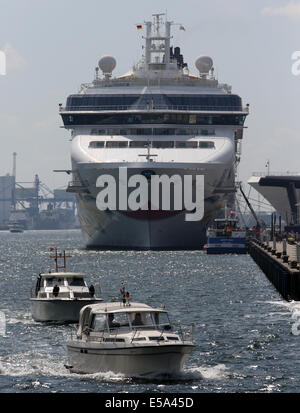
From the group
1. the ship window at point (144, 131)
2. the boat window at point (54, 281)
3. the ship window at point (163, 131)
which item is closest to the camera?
the boat window at point (54, 281)

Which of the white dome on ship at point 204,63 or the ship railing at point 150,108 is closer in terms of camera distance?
the ship railing at point 150,108

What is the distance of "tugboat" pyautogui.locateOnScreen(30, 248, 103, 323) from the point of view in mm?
47312

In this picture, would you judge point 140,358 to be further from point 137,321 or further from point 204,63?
point 204,63

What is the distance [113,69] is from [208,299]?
82.0 meters

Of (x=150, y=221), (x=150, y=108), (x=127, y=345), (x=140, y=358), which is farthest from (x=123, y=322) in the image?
(x=150, y=108)

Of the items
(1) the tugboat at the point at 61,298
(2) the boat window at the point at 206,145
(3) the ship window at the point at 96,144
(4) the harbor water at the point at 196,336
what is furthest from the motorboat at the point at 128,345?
(3) the ship window at the point at 96,144

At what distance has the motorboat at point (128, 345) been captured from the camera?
1259 inches

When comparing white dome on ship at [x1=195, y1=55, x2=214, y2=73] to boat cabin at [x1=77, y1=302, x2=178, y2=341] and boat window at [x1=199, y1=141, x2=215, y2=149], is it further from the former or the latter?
boat cabin at [x1=77, y1=302, x2=178, y2=341]

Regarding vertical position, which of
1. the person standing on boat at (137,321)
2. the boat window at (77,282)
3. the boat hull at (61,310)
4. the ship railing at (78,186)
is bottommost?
the boat hull at (61,310)

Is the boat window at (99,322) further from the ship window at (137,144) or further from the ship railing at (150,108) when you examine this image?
the ship railing at (150,108)

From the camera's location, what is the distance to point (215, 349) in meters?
39.2

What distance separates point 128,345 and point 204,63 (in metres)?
110

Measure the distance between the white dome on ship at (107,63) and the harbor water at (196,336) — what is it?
5696cm

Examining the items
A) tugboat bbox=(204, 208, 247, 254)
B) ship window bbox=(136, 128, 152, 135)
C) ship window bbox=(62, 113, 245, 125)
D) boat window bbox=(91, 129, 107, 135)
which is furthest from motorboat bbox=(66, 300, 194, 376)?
boat window bbox=(91, 129, 107, 135)
